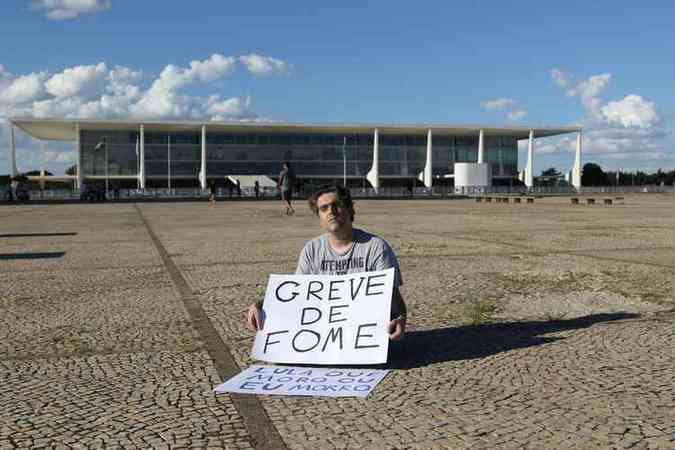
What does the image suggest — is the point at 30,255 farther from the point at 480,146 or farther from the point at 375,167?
the point at 480,146

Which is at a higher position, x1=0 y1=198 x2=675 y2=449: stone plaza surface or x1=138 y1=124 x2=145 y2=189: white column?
x1=138 y1=124 x2=145 y2=189: white column

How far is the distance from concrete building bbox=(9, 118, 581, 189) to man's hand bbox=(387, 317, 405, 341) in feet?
258

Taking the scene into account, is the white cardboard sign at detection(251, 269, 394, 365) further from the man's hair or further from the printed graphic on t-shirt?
the man's hair

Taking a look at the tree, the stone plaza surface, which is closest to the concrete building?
the tree

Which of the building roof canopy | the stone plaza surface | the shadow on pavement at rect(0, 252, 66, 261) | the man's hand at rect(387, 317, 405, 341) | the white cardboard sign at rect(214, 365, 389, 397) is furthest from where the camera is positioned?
the building roof canopy

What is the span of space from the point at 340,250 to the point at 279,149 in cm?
8636

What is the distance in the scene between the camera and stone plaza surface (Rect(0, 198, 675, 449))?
312 centimetres

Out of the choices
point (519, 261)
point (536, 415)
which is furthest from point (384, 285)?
point (519, 261)

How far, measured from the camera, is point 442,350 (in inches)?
182

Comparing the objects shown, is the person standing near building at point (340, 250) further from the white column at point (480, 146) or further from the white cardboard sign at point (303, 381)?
the white column at point (480, 146)

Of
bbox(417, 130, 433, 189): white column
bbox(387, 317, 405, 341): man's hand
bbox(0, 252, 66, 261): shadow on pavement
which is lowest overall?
bbox(0, 252, 66, 261): shadow on pavement

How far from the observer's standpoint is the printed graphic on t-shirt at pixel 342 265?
14.9ft

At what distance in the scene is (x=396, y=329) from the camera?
4.15m

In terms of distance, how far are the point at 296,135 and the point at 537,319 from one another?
282 ft
